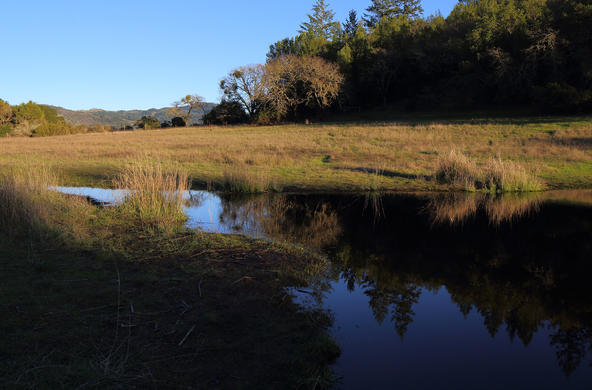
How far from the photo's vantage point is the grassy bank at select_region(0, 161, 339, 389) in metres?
3.46

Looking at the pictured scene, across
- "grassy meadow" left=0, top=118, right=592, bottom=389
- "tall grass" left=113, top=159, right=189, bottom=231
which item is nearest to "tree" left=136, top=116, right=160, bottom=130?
"grassy meadow" left=0, top=118, right=592, bottom=389

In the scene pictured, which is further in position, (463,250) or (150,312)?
(463,250)

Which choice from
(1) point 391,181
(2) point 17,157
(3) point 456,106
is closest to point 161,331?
(1) point 391,181

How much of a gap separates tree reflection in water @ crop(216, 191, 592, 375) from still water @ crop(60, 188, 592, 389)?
26 mm

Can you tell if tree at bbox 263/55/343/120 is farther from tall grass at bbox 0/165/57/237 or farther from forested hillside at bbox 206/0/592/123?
tall grass at bbox 0/165/57/237

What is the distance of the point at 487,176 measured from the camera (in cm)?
1435

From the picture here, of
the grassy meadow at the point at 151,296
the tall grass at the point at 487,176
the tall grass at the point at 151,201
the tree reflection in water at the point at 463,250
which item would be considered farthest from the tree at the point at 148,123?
the tall grass at the point at 151,201

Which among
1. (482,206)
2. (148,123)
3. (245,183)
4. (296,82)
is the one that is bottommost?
(482,206)

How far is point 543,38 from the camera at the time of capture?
39562 mm

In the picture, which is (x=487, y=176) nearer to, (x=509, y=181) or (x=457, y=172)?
(x=509, y=181)

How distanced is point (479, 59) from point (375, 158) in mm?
34014

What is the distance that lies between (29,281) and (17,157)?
2267 cm

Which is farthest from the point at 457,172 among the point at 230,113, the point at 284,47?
the point at 284,47

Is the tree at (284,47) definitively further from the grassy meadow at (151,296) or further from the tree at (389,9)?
the grassy meadow at (151,296)
